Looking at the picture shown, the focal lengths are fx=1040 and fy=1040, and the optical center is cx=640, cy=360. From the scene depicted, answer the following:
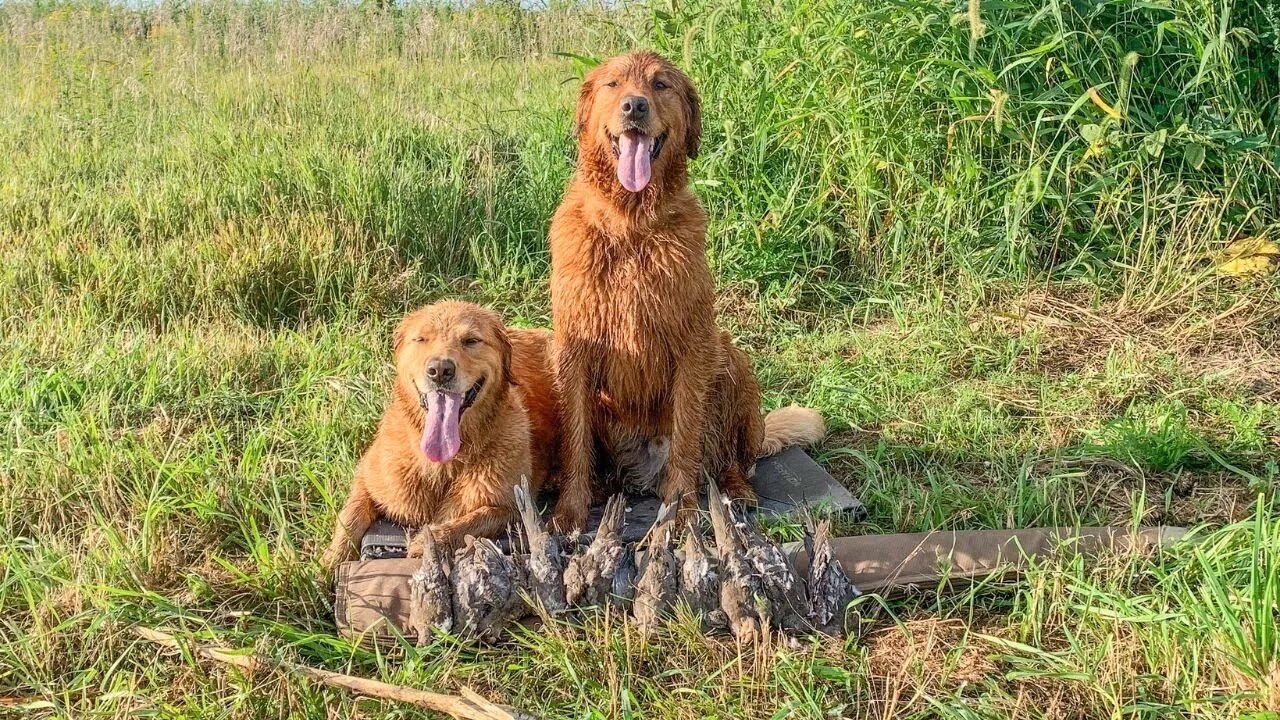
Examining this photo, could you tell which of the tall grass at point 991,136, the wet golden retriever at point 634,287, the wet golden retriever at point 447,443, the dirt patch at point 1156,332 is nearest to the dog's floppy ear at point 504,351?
the wet golden retriever at point 447,443

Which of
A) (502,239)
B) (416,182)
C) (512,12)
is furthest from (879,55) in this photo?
(512,12)

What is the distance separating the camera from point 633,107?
333cm

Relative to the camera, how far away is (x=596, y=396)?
12.4 ft

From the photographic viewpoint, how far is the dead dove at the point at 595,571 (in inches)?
119

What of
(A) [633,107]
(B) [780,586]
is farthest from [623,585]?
(A) [633,107]

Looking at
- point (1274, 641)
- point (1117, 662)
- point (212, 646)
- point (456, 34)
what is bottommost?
point (212, 646)

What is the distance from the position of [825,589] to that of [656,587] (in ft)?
1.60

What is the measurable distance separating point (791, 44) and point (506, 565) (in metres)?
3.77

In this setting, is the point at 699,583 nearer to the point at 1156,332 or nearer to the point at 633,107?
the point at 633,107

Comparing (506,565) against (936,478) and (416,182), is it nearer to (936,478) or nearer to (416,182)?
(936,478)

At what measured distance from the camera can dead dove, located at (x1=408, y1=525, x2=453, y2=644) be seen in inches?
116

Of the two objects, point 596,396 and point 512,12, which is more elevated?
A: point 512,12

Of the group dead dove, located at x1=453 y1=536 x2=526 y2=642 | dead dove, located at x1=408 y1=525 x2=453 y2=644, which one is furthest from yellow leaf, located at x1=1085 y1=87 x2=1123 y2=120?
dead dove, located at x1=408 y1=525 x2=453 y2=644

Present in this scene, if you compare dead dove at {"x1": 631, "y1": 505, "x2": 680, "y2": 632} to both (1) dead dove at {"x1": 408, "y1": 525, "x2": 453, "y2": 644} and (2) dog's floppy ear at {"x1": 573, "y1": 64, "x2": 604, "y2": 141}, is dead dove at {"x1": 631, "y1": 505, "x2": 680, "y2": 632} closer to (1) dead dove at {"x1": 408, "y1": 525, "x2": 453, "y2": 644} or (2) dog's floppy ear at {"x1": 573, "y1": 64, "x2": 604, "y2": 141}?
(1) dead dove at {"x1": 408, "y1": 525, "x2": 453, "y2": 644}
